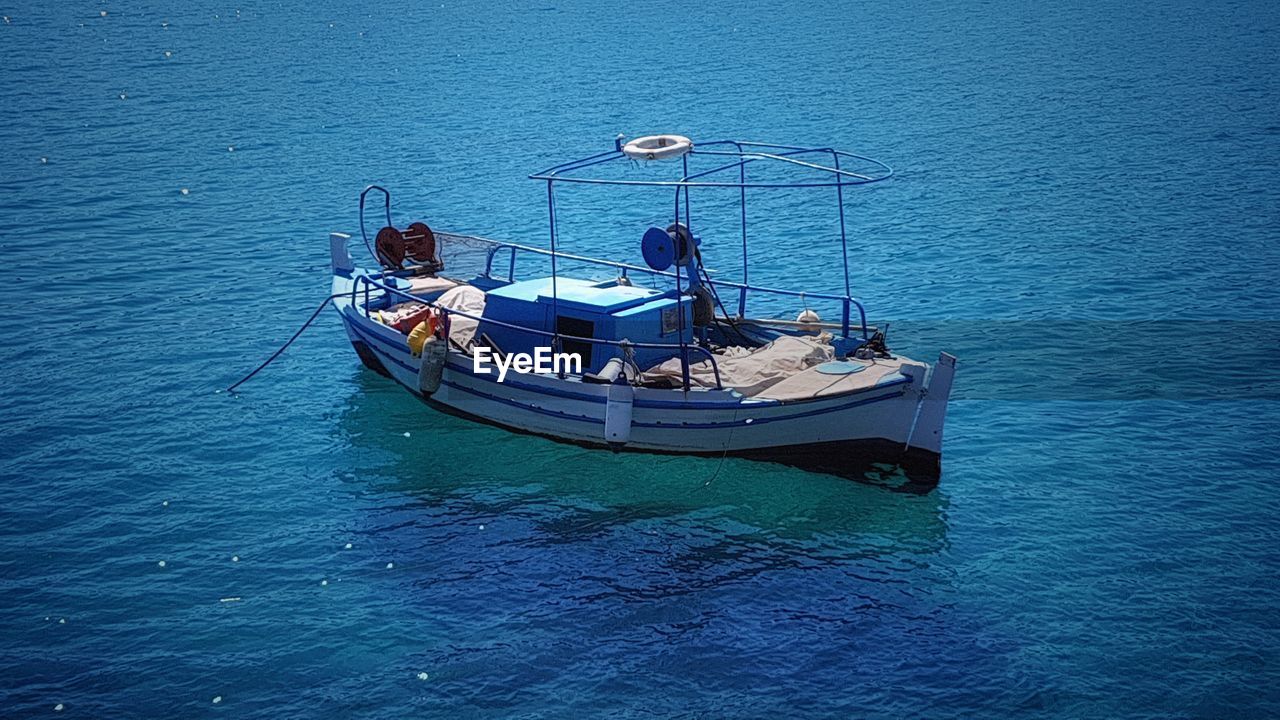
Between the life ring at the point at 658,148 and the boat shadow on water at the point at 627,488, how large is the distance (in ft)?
19.0

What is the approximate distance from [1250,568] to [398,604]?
14.0 metres

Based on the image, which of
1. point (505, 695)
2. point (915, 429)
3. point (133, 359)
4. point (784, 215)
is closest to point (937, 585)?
point (915, 429)

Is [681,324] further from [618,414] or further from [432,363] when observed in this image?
[432,363]

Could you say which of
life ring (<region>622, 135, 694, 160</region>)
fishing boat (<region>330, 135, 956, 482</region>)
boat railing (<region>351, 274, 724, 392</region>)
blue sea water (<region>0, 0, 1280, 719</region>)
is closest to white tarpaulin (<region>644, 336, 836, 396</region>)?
fishing boat (<region>330, 135, 956, 482</region>)

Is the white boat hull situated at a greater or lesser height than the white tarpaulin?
lesser

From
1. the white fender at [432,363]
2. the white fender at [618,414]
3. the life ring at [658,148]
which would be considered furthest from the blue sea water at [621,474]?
the life ring at [658,148]

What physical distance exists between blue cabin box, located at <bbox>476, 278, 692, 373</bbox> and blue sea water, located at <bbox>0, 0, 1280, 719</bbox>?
2206 mm

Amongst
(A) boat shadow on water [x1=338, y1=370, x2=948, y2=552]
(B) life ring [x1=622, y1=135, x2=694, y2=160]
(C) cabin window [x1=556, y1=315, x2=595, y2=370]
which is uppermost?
(B) life ring [x1=622, y1=135, x2=694, y2=160]

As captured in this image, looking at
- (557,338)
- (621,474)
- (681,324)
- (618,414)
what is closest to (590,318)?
(557,338)

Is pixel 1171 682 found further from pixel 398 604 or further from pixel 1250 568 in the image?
pixel 398 604

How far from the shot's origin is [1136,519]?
2227 centimetres

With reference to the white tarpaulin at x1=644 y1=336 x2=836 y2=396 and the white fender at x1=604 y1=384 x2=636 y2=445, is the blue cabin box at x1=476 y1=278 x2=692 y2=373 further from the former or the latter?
the white fender at x1=604 y1=384 x2=636 y2=445

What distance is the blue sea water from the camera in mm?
17984

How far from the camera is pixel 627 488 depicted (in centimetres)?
2353
